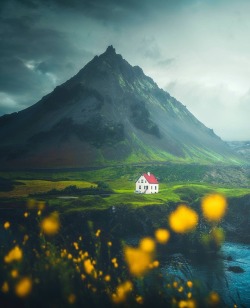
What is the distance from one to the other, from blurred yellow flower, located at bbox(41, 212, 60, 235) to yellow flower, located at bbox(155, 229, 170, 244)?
2789 cm

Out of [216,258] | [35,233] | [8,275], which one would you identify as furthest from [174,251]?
[8,275]

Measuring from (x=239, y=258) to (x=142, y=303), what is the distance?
42.9 meters

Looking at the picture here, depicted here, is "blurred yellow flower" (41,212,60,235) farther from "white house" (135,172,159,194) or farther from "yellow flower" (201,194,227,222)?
"yellow flower" (201,194,227,222)

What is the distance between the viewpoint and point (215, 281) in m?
67.1

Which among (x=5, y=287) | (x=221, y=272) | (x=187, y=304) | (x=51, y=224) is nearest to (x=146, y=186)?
(x=51, y=224)

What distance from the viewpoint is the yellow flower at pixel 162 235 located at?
9374 cm

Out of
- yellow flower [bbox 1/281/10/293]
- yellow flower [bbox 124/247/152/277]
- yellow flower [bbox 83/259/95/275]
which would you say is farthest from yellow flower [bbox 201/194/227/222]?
yellow flower [bbox 1/281/10/293]

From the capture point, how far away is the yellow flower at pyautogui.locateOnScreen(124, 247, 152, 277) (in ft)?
224

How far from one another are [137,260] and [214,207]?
56000 mm

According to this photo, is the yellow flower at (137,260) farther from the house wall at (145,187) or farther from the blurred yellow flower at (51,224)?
the house wall at (145,187)

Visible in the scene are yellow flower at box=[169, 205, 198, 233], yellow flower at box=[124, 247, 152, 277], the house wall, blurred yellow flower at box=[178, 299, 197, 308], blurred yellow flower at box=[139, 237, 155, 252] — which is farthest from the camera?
the house wall

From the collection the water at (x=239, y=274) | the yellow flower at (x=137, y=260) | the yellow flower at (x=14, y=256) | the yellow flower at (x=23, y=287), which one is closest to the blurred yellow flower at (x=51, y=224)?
the yellow flower at (x=137, y=260)

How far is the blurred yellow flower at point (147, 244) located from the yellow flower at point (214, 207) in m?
25.6

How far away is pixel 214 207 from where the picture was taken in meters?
124
